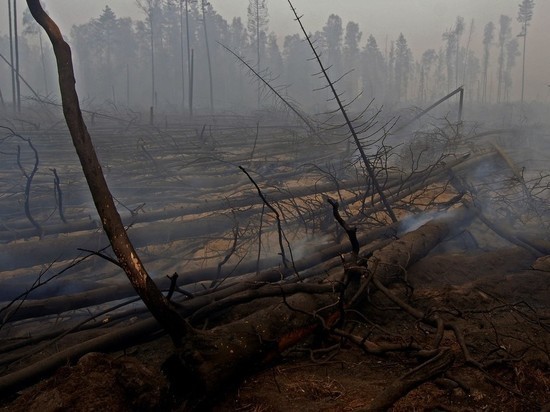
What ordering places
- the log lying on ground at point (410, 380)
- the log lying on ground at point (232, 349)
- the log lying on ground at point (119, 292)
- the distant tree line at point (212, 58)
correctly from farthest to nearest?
the distant tree line at point (212, 58) < the log lying on ground at point (119, 292) < the log lying on ground at point (232, 349) < the log lying on ground at point (410, 380)

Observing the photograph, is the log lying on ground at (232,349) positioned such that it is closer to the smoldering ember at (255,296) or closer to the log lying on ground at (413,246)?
the smoldering ember at (255,296)

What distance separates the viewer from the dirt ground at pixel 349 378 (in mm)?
1940

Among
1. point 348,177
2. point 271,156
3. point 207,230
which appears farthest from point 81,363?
point 271,156

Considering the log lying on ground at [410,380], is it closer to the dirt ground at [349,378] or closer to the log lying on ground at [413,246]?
the dirt ground at [349,378]

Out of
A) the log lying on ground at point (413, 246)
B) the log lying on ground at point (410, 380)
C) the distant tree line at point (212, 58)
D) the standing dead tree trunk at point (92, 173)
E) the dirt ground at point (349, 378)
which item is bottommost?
the dirt ground at point (349, 378)

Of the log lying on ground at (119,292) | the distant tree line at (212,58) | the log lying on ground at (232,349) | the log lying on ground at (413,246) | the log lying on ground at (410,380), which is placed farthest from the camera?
the distant tree line at (212,58)

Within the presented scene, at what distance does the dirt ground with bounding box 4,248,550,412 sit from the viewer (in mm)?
1940

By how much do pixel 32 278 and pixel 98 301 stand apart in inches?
81.3

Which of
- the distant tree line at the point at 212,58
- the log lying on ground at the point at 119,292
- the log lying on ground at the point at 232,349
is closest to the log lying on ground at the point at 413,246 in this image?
the log lying on ground at the point at 119,292

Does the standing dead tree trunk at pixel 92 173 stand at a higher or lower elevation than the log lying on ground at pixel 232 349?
higher

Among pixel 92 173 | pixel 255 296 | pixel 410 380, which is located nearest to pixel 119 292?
pixel 255 296

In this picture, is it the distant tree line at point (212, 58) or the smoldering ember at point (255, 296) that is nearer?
the smoldering ember at point (255, 296)

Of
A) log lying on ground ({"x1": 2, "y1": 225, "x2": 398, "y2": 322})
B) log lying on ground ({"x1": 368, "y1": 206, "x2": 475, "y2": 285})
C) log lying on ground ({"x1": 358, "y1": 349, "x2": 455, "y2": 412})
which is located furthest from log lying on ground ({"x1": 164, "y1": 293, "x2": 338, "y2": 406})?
log lying on ground ({"x1": 368, "y1": 206, "x2": 475, "y2": 285})

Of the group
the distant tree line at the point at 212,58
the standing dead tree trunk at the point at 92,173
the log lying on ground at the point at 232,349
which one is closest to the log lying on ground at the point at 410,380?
the log lying on ground at the point at 232,349
